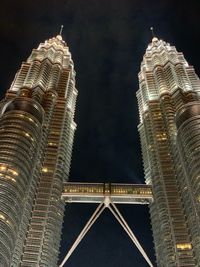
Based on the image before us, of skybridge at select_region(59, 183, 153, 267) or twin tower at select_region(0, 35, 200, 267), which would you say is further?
skybridge at select_region(59, 183, 153, 267)

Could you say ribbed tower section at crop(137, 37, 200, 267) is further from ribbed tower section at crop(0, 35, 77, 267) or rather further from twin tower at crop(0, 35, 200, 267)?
ribbed tower section at crop(0, 35, 77, 267)

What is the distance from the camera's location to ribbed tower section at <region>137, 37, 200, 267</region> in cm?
7019

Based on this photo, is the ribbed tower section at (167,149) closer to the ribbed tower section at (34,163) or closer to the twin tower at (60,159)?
the twin tower at (60,159)

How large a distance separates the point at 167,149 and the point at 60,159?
22.7 metres

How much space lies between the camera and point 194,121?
260ft

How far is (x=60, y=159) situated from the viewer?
86312 mm

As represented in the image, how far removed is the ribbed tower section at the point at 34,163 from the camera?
216ft

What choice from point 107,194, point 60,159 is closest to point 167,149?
point 107,194

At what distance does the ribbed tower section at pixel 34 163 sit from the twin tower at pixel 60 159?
16 cm

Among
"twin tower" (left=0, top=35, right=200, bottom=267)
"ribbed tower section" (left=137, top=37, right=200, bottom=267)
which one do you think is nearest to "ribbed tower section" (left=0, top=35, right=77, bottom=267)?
"twin tower" (left=0, top=35, right=200, bottom=267)

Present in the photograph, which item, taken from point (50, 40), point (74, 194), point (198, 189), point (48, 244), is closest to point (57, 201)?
point (74, 194)

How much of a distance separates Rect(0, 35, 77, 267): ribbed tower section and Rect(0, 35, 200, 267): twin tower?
161 mm

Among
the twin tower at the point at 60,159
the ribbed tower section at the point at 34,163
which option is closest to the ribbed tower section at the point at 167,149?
the twin tower at the point at 60,159

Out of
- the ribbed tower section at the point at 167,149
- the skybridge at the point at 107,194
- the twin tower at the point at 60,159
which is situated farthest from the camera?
the skybridge at the point at 107,194
